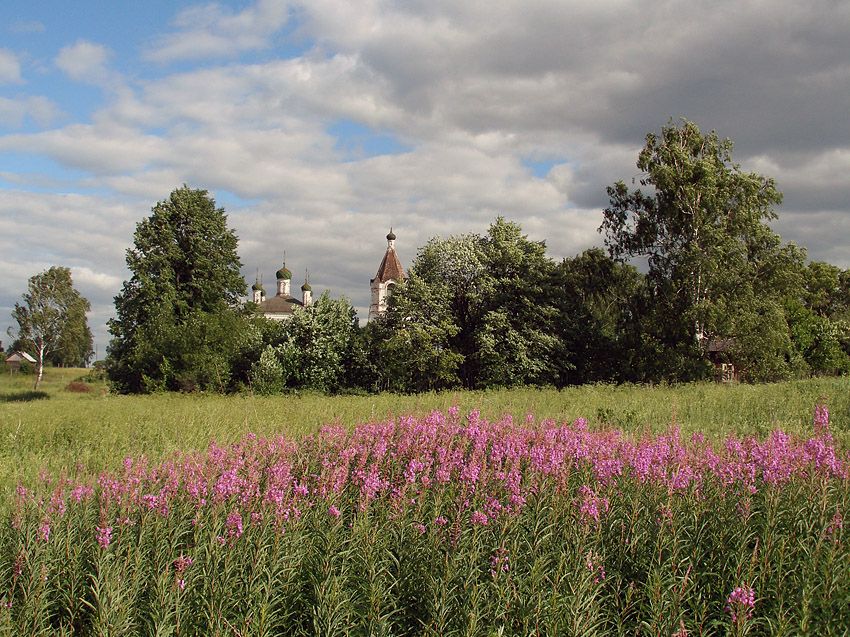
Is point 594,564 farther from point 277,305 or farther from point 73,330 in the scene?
point 277,305

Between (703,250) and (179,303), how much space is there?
26959mm

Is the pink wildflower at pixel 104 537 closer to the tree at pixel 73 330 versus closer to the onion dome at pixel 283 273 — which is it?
the tree at pixel 73 330

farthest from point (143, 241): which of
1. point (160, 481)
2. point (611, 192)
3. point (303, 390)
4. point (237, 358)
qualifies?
point (160, 481)

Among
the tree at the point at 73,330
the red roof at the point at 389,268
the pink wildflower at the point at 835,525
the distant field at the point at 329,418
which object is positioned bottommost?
the distant field at the point at 329,418

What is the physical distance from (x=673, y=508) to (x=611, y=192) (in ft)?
96.6

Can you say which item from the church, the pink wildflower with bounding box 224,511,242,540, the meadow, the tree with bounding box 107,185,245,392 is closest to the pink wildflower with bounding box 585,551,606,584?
the meadow

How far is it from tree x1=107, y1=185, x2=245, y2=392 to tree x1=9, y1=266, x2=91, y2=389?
99.4 ft

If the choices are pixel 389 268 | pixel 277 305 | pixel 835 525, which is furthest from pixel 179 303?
pixel 277 305

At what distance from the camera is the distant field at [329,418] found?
1162 cm

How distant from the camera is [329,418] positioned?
43.9ft

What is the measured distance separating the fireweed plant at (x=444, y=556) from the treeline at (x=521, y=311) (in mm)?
24056

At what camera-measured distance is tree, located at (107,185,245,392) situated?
3309 cm

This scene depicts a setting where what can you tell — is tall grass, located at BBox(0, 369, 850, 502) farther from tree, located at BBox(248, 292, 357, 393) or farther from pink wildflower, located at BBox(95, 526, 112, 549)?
tree, located at BBox(248, 292, 357, 393)

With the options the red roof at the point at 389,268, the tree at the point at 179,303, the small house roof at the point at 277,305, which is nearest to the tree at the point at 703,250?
the tree at the point at 179,303
